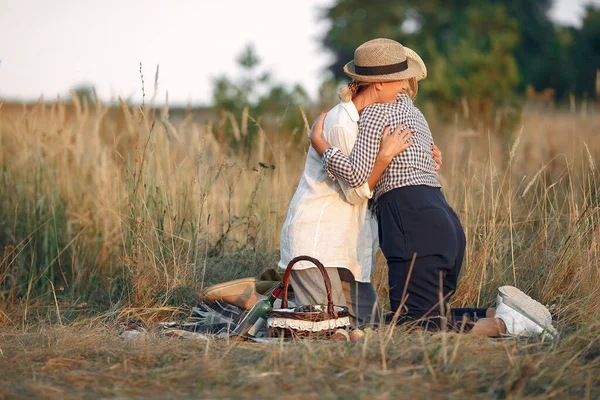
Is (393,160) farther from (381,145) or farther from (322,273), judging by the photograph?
(322,273)

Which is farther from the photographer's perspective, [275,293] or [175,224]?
[175,224]

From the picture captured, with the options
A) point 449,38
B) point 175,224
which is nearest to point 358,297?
point 175,224

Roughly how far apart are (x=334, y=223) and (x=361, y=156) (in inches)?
15.7

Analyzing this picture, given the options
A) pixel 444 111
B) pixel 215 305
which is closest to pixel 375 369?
pixel 215 305

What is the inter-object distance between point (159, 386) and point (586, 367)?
1.64 m

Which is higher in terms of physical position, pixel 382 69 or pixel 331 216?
pixel 382 69

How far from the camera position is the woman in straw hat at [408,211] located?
3.47m

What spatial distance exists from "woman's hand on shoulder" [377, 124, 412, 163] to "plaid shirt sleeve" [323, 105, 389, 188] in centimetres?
3

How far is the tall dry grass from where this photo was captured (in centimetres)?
424

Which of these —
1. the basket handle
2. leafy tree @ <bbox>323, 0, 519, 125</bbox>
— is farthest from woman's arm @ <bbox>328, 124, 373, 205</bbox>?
leafy tree @ <bbox>323, 0, 519, 125</bbox>

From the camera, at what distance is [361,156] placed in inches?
136

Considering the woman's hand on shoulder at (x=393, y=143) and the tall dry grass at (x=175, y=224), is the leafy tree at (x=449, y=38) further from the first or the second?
the woman's hand on shoulder at (x=393, y=143)

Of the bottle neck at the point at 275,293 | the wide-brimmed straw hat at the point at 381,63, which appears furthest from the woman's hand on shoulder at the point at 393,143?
the bottle neck at the point at 275,293

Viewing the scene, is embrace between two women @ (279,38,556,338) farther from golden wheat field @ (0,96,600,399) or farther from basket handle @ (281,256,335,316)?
golden wheat field @ (0,96,600,399)
